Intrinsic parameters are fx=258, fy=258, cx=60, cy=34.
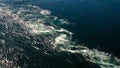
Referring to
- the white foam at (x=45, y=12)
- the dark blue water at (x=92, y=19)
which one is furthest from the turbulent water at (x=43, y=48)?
the white foam at (x=45, y=12)

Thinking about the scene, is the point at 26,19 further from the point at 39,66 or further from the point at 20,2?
the point at 39,66

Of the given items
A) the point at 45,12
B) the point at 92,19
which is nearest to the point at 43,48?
the point at 92,19

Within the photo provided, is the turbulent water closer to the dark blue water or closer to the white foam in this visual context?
the dark blue water

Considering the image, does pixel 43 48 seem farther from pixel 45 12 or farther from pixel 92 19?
pixel 45 12

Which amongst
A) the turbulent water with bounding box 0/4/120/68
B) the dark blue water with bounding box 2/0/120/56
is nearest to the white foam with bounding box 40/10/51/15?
the dark blue water with bounding box 2/0/120/56

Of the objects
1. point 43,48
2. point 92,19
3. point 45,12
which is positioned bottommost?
point 43,48

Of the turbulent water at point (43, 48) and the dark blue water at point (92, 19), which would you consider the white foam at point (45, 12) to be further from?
the turbulent water at point (43, 48)
